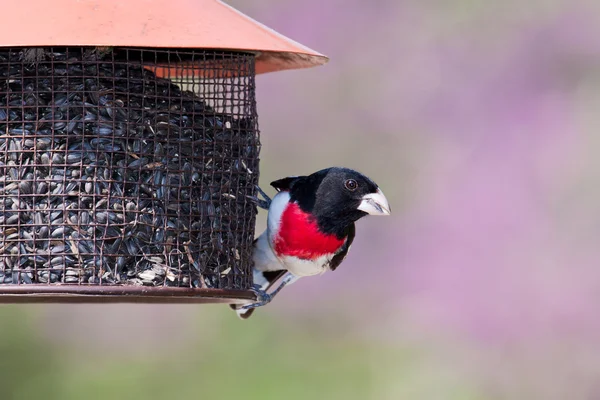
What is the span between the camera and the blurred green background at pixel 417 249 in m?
9.65

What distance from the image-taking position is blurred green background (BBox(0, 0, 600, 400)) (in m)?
9.65

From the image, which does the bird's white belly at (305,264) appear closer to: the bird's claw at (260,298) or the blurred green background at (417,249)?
the bird's claw at (260,298)

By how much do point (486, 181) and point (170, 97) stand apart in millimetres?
5275

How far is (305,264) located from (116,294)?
1656mm

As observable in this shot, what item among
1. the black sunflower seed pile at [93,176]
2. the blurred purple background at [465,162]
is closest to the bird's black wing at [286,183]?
the black sunflower seed pile at [93,176]

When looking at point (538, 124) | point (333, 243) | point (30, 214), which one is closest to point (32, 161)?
point (30, 214)

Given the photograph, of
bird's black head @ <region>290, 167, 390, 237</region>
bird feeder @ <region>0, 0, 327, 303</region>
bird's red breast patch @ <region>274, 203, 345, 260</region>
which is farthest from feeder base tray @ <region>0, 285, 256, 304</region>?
bird's black head @ <region>290, 167, 390, 237</region>

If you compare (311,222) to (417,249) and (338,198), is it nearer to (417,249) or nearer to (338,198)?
(338,198)

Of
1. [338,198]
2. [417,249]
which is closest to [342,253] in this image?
[338,198]

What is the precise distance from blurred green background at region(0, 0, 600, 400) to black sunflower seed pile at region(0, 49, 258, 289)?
4.00m

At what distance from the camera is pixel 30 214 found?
5480mm

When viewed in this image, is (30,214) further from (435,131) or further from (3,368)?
(435,131)

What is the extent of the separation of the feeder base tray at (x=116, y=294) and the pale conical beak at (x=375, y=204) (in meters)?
0.92

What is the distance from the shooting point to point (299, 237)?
6613 millimetres
